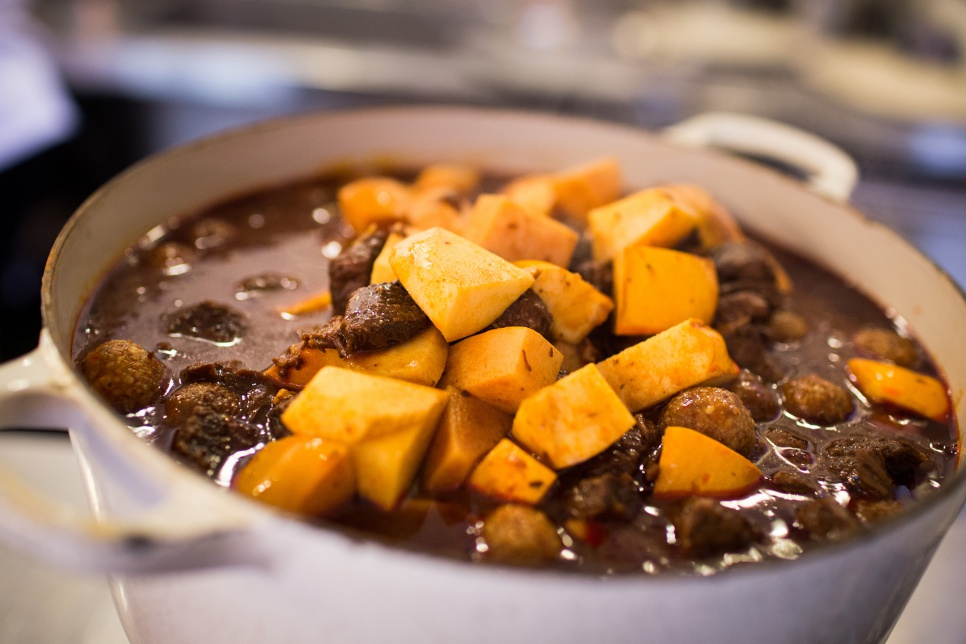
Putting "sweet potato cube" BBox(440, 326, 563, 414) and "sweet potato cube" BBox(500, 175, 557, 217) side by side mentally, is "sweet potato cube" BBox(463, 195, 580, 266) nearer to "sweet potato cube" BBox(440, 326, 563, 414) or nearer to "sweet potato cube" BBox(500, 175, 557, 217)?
"sweet potato cube" BBox(500, 175, 557, 217)

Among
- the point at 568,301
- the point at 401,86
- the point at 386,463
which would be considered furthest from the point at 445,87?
the point at 386,463

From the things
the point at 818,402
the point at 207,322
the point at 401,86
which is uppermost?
the point at 818,402

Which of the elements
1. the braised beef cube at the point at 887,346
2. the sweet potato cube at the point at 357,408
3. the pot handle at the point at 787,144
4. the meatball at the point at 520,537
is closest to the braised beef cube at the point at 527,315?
the sweet potato cube at the point at 357,408

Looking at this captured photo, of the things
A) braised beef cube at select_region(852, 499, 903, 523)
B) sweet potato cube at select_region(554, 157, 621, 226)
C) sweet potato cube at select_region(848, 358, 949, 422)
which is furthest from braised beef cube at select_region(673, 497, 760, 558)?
sweet potato cube at select_region(554, 157, 621, 226)


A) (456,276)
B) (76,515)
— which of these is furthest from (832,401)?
(76,515)

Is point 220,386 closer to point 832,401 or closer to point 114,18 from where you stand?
point 832,401

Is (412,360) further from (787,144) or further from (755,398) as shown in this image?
(787,144)
